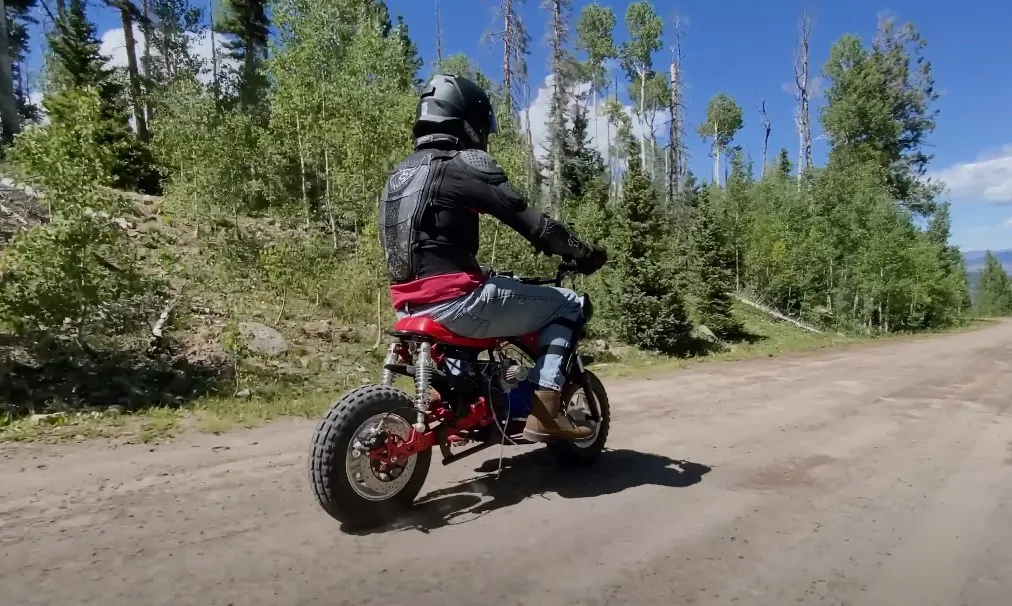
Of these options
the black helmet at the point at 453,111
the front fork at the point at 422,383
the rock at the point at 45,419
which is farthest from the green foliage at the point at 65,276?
the front fork at the point at 422,383

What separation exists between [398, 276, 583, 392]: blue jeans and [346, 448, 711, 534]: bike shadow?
70cm

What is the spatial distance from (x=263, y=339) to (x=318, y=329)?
219cm

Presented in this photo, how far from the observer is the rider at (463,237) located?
3477 millimetres

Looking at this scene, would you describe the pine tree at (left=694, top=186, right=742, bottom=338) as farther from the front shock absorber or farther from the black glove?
the front shock absorber

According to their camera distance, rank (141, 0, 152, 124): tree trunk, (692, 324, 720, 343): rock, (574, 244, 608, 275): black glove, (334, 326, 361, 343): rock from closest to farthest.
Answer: (574, 244, 608, 275): black glove
(334, 326, 361, 343): rock
(692, 324, 720, 343): rock
(141, 0, 152, 124): tree trunk

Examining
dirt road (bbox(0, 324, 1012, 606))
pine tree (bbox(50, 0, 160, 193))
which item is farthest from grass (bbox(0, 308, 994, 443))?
pine tree (bbox(50, 0, 160, 193))

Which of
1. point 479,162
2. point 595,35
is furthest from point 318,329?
point 595,35

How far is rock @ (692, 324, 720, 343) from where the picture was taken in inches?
906

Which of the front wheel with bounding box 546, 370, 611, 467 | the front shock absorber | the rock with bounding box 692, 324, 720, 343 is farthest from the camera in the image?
the rock with bounding box 692, 324, 720, 343

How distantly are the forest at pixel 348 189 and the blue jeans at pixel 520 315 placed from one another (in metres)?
5.10

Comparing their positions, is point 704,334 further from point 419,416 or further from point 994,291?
point 994,291

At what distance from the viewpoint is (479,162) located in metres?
3.50

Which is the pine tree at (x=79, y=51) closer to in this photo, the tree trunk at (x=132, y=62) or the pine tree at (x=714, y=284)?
the tree trunk at (x=132, y=62)

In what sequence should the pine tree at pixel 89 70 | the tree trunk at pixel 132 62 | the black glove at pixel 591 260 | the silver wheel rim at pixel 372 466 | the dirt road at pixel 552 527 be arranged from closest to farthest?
the dirt road at pixel 552 527
the silver wheel rim at pixel 372 466
the black glove at pixel 591 260
the pine tree at pixel 89 70
the tree trunk at pixel 132 62
